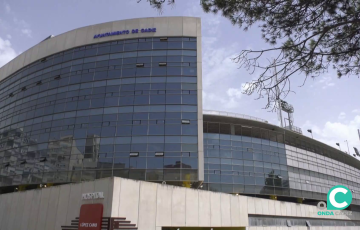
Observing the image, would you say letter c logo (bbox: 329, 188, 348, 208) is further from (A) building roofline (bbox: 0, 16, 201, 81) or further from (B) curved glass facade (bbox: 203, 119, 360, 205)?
(A) building roofline (bbox: 0, 16, 201, 81)

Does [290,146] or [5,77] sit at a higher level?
[5,77]

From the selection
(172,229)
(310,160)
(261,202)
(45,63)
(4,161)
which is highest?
(45,63)

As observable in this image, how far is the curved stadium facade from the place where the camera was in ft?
82.3

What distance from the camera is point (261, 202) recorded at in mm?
22594

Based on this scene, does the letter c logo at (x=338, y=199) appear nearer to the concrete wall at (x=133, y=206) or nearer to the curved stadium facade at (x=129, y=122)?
the curved stadium facade at (x=129, y=122)

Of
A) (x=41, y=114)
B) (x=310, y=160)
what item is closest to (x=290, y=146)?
(x=310, y=160)

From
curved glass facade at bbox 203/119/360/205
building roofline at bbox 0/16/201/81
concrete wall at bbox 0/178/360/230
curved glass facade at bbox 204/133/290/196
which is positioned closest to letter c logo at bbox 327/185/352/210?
curved glass facade at bbox 203/119/360/205

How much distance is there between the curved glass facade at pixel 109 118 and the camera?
24859 millimetres

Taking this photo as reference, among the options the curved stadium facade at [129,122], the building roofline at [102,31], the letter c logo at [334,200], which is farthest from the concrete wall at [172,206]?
the letter c logo at [334,200]

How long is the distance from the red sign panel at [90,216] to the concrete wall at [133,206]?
0.30 meters

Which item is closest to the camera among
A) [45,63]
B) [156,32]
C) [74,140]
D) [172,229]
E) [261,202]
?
[172,229]

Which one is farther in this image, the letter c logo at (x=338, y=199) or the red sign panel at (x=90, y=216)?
the letter c logo at (x=338, y=199)

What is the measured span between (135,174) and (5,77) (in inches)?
942

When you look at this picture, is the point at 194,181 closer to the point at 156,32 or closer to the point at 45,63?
the point at 156,32
